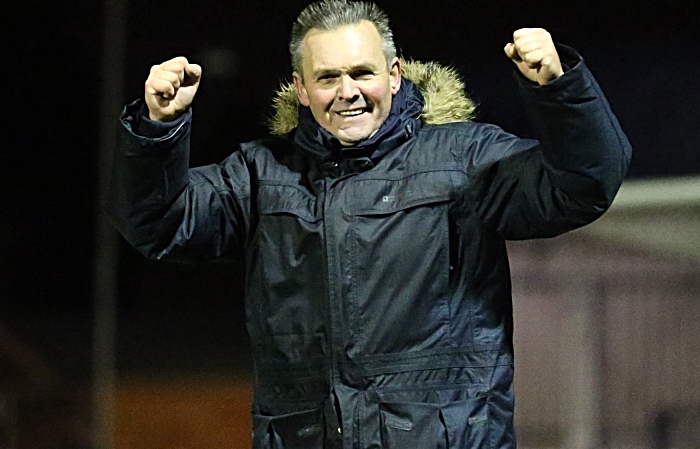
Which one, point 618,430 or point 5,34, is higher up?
point 5,34

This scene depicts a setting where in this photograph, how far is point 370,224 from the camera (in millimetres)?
1114

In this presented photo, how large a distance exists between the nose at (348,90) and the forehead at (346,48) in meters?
0.01

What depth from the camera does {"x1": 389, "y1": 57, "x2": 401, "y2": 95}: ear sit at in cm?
120

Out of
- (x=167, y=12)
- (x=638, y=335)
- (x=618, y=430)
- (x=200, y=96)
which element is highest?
(x=167, y=12)

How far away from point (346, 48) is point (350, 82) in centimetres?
4

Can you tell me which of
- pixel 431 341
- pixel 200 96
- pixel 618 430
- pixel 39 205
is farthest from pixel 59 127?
pixel 431 341

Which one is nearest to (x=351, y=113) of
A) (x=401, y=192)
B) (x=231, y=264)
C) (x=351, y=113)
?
(x=351, y=113)

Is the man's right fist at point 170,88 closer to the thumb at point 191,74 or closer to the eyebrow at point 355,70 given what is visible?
the thumb at point 191,74

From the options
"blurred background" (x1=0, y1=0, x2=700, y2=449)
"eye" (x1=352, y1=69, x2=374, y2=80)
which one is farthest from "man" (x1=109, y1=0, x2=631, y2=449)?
"blurred background" (x1=0, y1=0, x2=700, y2=449)

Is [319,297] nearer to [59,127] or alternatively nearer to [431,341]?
[431,341]

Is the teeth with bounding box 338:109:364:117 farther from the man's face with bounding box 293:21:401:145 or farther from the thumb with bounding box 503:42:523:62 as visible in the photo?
the thumb with bounding box 503:42:523:62

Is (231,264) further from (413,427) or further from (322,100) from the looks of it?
(413,427)

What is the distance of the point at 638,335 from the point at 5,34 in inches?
53.6

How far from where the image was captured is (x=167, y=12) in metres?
2.21
